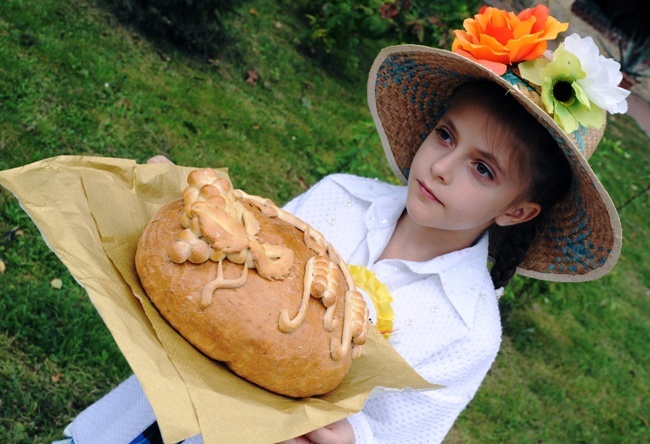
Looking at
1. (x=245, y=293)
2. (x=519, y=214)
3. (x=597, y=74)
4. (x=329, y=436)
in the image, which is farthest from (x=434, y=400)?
(x=597, y=74)

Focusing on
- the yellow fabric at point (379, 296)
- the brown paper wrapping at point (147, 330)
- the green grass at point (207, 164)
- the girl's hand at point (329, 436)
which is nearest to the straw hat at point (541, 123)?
the yellow fabric at point (379, 296)

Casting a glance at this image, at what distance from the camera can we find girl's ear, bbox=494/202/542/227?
7.45 ft

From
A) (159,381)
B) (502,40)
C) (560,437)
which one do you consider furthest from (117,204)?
(560,437)

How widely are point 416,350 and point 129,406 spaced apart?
3.27ft

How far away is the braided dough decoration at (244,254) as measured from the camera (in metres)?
1.49

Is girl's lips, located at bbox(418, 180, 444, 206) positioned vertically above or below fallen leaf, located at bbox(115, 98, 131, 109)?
above

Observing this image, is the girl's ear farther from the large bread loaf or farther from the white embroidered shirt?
the large bread loaf

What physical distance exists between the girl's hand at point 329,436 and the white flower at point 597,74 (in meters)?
1.27

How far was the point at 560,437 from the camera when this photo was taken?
478 centimetres

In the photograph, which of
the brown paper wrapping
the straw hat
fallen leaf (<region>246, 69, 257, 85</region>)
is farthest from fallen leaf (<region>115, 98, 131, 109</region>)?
the brown paper wrapping

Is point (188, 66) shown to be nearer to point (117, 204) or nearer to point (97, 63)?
point (97, 63)

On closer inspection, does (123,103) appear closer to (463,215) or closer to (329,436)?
(463,215)

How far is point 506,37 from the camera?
2.07 metres

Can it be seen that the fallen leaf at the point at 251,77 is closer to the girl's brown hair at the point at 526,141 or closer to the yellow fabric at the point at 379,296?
the girl's brown hair at the point at 526,141
